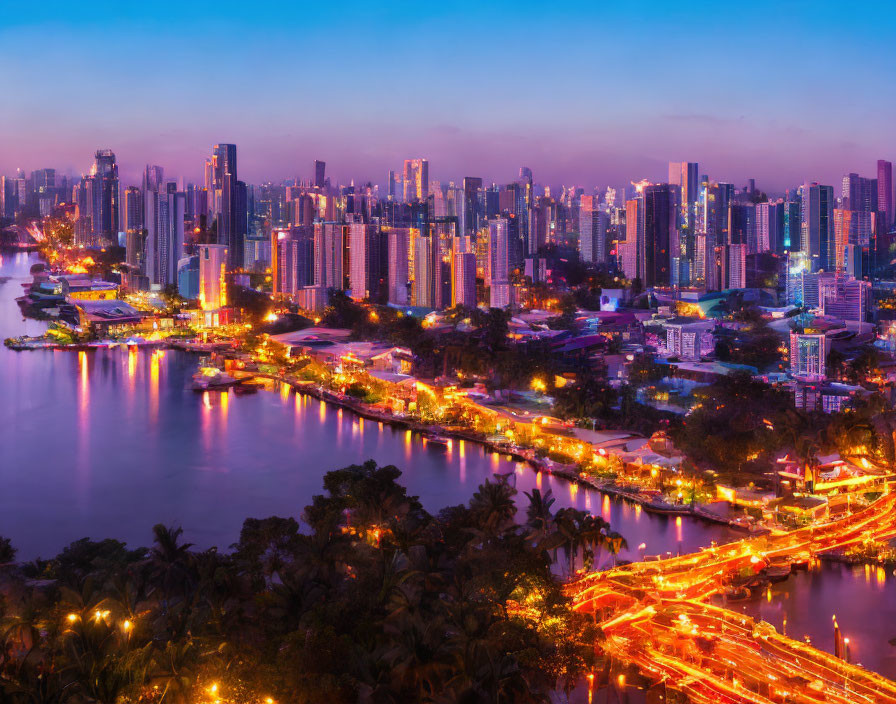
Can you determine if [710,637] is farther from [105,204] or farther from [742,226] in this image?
[105,204]

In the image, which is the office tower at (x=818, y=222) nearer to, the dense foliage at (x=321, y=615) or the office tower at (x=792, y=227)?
the office tower at (x=792, y=227)

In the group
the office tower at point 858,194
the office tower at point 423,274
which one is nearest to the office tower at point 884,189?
the office tower at point 858,194

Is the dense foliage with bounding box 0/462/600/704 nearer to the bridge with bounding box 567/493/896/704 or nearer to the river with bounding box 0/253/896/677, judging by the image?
the bridge with bounding box 567/493/896/704

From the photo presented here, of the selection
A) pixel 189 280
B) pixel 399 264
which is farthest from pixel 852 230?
pixel 189 280

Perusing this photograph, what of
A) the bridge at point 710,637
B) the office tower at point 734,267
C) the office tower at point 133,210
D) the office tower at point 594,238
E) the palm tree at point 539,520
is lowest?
the bridge at point 710,637

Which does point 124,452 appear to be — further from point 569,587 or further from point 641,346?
point 641,346

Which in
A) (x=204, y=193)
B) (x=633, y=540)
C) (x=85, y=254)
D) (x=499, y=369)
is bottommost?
(x=633, y=540)

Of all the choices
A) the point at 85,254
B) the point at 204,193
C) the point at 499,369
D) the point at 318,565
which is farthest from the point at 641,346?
the point at 85,254
